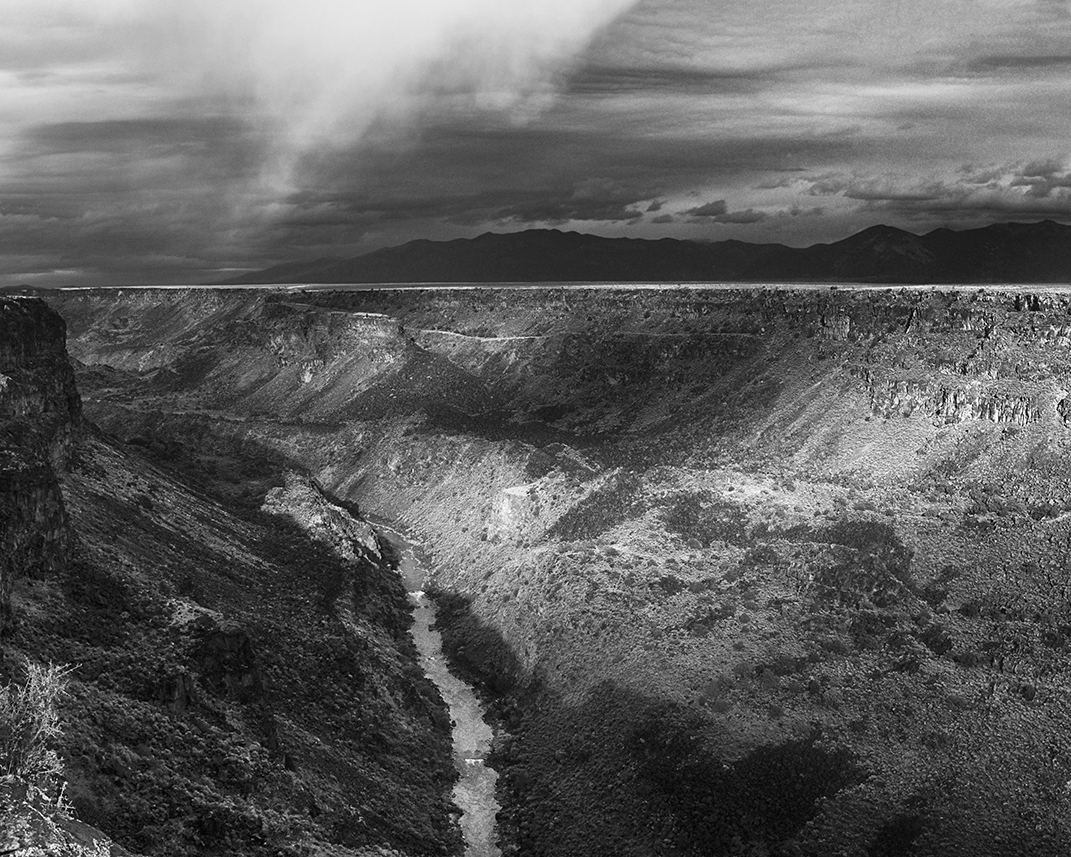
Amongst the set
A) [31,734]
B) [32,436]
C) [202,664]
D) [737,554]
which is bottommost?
[737,554]

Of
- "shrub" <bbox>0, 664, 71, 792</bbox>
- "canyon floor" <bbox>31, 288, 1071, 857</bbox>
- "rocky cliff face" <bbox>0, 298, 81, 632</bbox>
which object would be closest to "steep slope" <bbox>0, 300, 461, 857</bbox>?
"rocky cliff face" <bbox>0, 298, 81, 632</bbox>

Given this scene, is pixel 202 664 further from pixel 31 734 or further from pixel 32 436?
pixel 32 436

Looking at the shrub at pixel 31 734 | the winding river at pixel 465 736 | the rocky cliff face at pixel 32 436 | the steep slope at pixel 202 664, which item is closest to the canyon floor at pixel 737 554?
the steep slope at pixel 202 664

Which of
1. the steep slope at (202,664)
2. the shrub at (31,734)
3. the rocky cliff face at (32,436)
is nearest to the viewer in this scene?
the shrub at (31,734)

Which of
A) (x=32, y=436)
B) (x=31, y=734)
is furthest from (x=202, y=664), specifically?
(x=32, y=436)

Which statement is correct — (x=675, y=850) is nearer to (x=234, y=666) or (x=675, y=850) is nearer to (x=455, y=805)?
(x=455, y=805)

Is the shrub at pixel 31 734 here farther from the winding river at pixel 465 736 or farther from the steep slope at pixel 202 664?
the winding river at pixel 465 736

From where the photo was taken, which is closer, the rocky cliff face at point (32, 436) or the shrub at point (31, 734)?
the shrub at point (31, 734)
